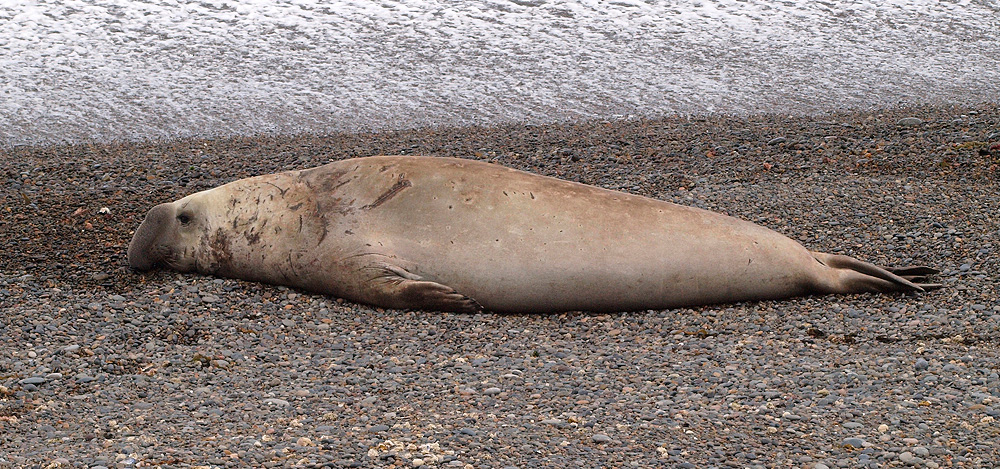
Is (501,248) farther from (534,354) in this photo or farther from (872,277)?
(872,277)

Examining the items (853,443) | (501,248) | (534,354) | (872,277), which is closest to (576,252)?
(501,248)

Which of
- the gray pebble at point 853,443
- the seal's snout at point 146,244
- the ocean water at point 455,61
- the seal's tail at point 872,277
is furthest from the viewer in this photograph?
the ocean water at point 455,61

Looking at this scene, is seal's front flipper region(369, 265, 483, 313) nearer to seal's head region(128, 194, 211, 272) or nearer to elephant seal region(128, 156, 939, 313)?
elephant seal region(128, 156, 939, 313)

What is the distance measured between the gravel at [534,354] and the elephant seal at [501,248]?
85mm

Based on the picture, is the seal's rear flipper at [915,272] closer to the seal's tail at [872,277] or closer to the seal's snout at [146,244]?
the seal's tail at [872,277]

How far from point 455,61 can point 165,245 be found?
4.27m

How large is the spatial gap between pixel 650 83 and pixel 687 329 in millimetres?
4160

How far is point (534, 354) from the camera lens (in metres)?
3.38

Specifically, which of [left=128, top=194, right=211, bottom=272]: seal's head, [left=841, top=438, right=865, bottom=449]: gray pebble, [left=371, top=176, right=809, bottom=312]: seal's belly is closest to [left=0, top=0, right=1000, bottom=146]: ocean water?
[left=128, top=194, right=211, bottom=272]: seal's head

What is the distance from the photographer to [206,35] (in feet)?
28.7

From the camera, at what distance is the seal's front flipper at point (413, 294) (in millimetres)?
3752

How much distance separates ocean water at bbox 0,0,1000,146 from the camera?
22.8ft

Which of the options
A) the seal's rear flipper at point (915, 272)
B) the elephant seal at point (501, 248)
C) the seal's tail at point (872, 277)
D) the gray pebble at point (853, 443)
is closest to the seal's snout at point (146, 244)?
the elephant seal at point (501, 248)

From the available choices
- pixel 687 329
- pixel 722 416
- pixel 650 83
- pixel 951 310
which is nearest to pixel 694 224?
pixel 687 329
